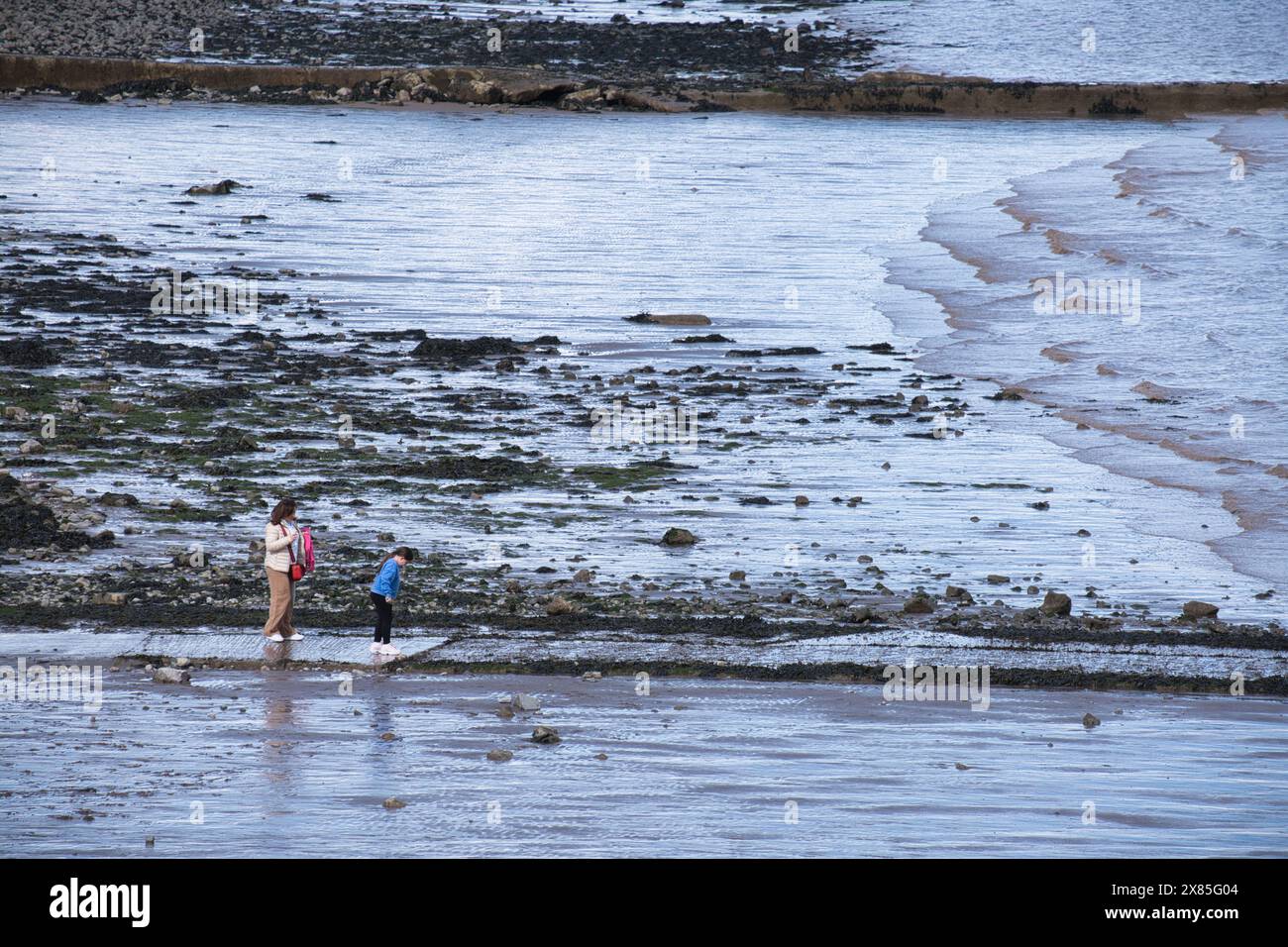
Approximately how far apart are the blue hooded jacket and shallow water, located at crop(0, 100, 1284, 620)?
2.47 metres

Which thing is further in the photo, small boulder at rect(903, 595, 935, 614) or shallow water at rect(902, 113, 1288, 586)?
shallow water at rect(902, 113, 1288, 586)

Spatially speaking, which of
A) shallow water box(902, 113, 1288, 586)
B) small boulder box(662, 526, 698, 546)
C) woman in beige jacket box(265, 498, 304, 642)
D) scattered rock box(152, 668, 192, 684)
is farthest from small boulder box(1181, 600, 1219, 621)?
scattered rock box(152, 668, 192, 684)

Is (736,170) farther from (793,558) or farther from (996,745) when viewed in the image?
(996,745)

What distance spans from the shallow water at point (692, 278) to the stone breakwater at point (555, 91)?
5.81ft

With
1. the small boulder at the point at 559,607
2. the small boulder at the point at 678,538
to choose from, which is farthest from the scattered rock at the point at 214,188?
the small boulder at the point at 559,607

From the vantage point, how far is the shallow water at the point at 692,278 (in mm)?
15883

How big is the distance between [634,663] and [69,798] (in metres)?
3.99

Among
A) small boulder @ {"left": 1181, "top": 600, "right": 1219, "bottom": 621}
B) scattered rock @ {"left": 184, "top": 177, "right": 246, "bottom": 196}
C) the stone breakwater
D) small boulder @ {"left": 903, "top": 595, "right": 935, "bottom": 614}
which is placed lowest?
small boulder @ {"left": 1181, "top": 600, "right": 1219, "bottom": 621}

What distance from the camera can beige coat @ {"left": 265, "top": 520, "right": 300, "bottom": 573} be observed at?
1263 centimetres

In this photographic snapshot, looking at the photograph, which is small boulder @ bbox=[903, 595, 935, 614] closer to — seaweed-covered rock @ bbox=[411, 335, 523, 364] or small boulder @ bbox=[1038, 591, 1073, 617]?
small boulder @ bbox=[1038, 591, 1073, 617]

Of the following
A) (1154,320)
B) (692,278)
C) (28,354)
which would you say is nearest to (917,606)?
(28,354)

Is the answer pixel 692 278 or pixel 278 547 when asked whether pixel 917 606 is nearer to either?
pixel 278 547

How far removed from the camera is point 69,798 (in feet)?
31.8

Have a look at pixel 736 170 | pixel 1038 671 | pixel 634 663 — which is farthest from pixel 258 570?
pixel 736 170
